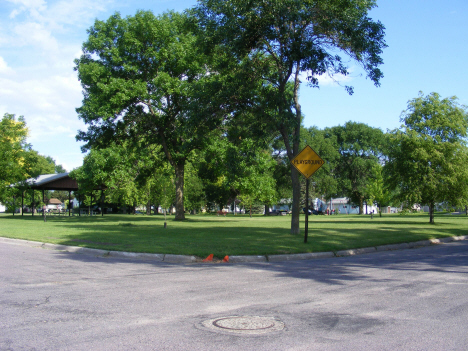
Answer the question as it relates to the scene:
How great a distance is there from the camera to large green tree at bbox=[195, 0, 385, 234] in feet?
49.4

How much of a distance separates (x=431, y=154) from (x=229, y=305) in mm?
25357

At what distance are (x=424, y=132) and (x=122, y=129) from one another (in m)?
23.3

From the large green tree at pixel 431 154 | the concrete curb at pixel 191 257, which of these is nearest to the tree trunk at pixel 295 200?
the concrete curb at pixel 191 257

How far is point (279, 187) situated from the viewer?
6719 centimetres

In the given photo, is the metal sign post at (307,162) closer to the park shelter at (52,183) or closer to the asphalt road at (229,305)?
the asphalt road at (229,305)

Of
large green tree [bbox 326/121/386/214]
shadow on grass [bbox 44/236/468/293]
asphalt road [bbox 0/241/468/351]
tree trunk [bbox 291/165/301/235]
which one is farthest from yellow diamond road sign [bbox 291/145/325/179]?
large green tree [bbox 326/121/386/214]

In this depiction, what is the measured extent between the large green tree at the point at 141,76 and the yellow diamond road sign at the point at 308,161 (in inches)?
513

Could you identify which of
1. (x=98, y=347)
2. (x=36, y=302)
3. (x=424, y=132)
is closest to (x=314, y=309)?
(x=98, y=347)

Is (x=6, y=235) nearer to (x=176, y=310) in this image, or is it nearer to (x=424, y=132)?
(x=176, y=310)

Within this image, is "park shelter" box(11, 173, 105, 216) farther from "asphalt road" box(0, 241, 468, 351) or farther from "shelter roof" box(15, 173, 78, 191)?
"asphalt road" box(0, 241, 468, 351)

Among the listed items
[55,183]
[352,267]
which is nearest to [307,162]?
[352,267]

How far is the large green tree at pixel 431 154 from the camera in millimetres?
26641

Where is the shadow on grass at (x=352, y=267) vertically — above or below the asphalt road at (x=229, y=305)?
below

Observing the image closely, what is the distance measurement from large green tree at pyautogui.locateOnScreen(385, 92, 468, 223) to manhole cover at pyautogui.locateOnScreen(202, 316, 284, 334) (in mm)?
25013
